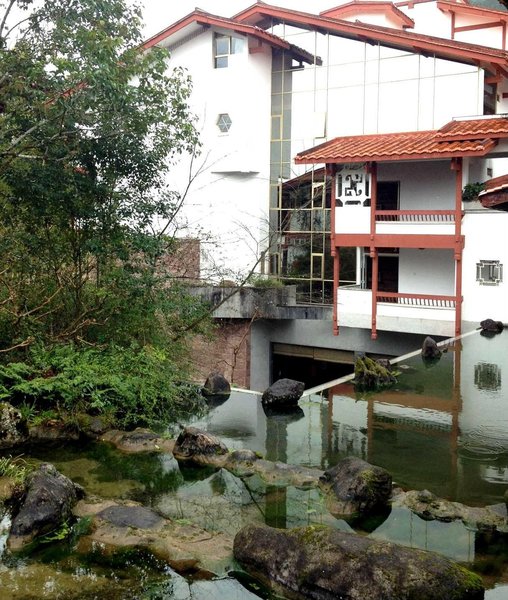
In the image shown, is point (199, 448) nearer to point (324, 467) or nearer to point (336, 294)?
point (324, 467)

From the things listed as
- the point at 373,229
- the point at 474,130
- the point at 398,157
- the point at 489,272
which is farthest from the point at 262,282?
the point at 474,130

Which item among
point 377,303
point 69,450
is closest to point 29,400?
point 69,450

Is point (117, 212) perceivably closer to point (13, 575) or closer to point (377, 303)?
point (13, 575)

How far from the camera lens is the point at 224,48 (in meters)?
24.0

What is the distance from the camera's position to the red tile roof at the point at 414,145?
17.7 metres

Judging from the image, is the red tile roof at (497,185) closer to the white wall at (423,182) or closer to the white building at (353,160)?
the white building at (353,160)

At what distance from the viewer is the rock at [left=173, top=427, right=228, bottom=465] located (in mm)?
9320

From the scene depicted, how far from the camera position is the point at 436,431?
10.5 m

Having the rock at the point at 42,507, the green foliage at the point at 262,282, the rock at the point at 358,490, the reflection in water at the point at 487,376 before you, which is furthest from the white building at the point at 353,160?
the rock at the point at 42,507

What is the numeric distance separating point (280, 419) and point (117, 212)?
449 centimetres

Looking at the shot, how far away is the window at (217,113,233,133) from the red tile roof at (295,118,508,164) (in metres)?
4.16

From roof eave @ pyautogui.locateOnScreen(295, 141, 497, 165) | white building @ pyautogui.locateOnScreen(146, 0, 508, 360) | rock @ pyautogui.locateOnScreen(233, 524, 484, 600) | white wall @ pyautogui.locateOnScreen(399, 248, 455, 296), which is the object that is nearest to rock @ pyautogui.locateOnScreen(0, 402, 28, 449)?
rock @ pyautogui.locateOnScreen(233, 524, 484, 600)

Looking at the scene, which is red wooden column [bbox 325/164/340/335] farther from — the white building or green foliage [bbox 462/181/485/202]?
green foliage [bbox 462/181/485/202]

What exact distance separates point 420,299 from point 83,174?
36.2ft
